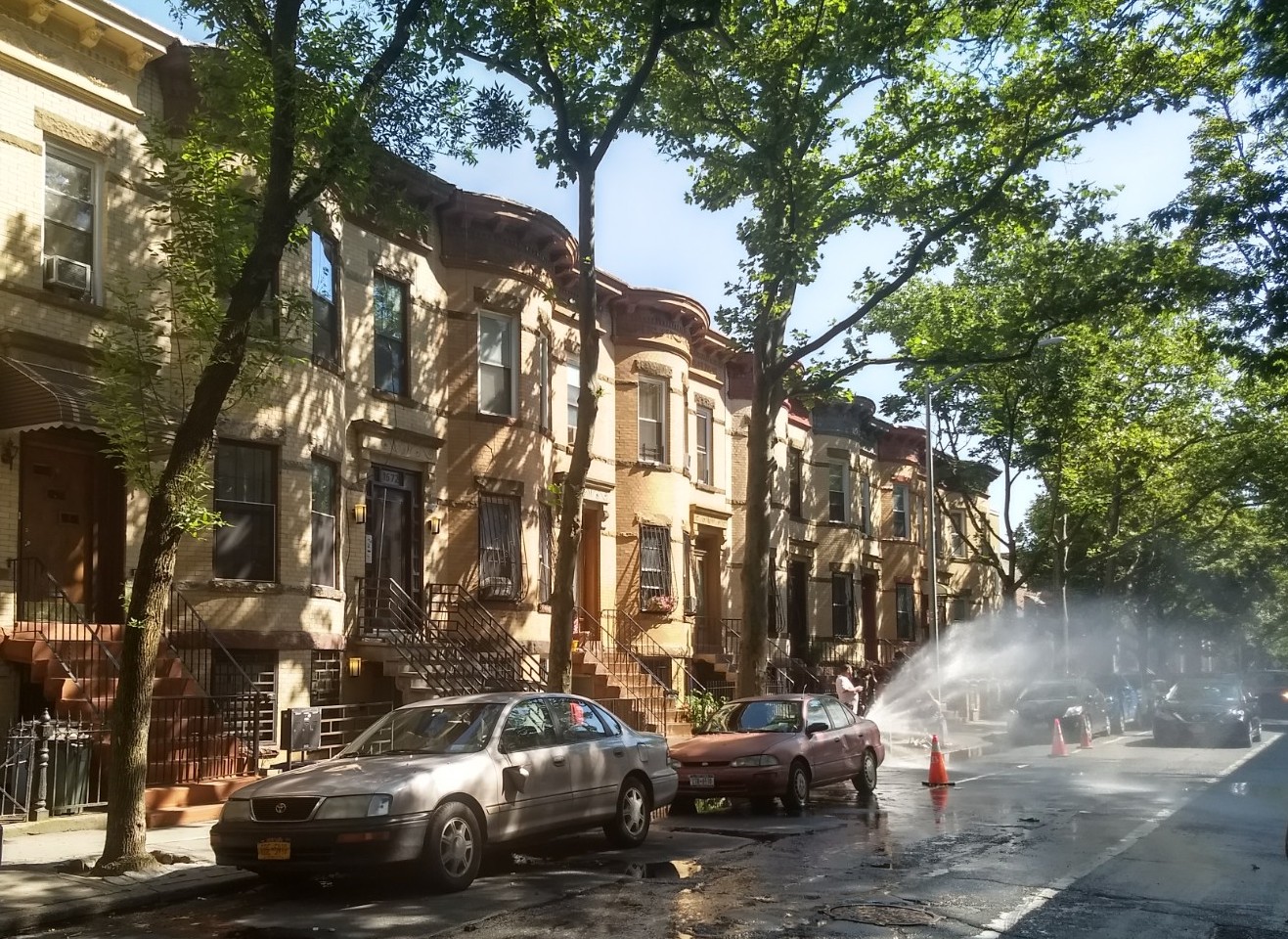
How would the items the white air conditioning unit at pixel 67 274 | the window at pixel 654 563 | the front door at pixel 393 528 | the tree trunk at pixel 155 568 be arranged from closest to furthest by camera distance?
the tree trunk at pixel 155 568 < the white air conditioning unit at pixel 67 274 < the front door at pixel 393 528 < the window at pixel 654 563

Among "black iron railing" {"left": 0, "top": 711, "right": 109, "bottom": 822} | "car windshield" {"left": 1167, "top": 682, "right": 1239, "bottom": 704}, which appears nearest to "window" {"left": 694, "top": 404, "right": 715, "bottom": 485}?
"car windshield" {"left": 1167, "top": 682, "right": 1239, "bottom": 704}

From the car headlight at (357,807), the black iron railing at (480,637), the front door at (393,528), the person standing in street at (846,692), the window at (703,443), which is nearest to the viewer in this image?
the car headlight at (357,807)

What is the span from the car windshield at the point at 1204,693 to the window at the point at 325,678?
2000 centimetres

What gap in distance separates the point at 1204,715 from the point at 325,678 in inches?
790

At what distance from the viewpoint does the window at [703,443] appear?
30.0m

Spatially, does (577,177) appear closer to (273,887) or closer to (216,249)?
(216,249)

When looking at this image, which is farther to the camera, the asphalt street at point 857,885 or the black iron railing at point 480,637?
the black iron railing at point 480,637

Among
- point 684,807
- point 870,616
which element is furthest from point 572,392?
point 870,616

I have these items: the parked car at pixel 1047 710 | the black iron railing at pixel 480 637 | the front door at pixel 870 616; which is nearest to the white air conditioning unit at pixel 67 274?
the black iron railing at pixel 480 637

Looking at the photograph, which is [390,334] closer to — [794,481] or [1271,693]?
[794,481]

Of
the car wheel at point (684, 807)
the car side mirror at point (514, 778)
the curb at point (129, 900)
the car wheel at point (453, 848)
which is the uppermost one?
the car side mirror at point (514, 778)

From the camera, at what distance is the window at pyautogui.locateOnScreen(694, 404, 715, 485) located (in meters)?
30.0

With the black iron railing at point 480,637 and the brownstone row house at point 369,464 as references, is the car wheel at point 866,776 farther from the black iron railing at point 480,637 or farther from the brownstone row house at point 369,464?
the brownstone row house at point 369,464

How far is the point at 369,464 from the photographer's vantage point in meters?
19.6
